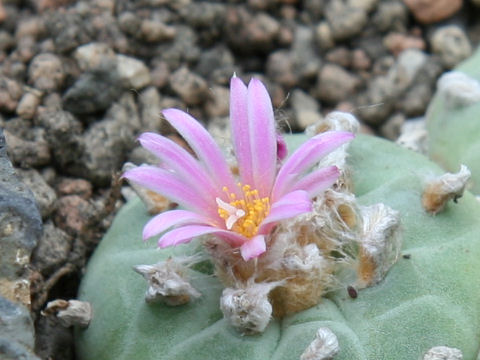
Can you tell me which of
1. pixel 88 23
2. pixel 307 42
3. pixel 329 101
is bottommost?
pixel 329 101

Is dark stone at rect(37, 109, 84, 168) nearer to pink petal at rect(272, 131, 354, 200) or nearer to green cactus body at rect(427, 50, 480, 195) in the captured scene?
pink petal at rect(272, 131, 354, 200)

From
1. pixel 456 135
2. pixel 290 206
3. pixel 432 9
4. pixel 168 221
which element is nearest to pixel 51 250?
pixel 168 221

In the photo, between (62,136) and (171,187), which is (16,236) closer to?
(171,187)

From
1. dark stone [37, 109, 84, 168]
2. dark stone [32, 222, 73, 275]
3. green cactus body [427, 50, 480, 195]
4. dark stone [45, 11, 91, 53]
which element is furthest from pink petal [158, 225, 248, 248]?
dark stone [45, 11, 91, 53]

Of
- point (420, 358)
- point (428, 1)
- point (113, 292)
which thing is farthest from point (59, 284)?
point (428, 1)

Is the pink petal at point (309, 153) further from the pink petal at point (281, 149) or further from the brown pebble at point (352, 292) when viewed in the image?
the brown pebble at point (352, 292)

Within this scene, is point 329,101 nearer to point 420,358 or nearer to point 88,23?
point 88,23
